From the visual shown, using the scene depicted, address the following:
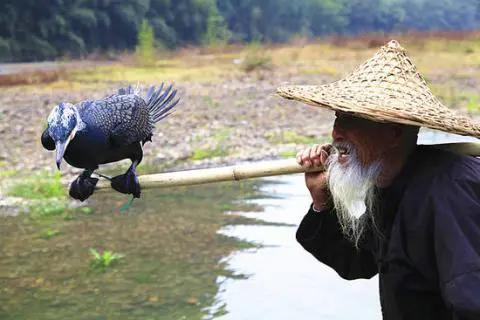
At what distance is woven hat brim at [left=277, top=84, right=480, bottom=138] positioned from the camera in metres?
1.72

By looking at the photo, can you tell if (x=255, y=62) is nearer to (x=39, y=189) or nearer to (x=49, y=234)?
(x=39, y=189)

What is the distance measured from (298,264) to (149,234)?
1.61m

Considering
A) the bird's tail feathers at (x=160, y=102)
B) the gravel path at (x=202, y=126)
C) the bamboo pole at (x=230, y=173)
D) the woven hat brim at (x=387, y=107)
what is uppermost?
the woven hat brim at (x=387, y=107)

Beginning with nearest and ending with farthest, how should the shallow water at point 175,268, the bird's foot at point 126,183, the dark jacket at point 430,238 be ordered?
1. the dark jacket at point 430,238
2. the bird's foot at point 126,183
3. the shallow water at point 175,268

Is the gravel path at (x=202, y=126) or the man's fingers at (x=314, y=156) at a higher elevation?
the man's fingers at (x=314, y=156)

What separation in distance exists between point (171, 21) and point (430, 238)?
41094mm

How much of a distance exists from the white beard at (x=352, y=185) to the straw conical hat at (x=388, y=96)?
0.16 metres

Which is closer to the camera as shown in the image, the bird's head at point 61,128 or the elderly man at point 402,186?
the elderly man at point 402,186

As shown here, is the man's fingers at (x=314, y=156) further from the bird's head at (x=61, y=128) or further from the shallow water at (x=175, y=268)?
the shallow water at (x=175, y=268)

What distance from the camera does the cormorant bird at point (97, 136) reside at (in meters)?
2.24

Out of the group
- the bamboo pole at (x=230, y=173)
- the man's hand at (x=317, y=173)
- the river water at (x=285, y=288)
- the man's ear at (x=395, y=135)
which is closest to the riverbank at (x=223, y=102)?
the river water at (x=285, y=288)

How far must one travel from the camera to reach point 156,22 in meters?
39.1

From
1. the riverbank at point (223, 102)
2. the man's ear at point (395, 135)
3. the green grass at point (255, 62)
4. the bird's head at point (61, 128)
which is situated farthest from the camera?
the green grass at point (255, 62)

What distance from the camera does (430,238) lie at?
1.74 meters
